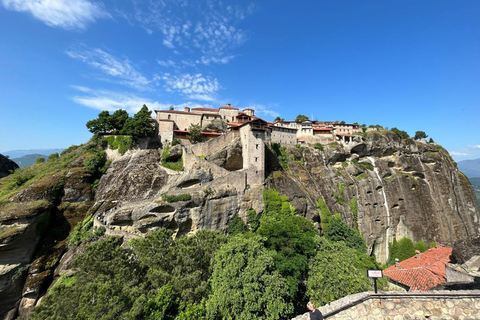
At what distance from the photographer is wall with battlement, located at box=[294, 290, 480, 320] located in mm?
5809

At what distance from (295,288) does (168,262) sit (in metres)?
8.83

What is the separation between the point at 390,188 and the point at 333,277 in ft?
104

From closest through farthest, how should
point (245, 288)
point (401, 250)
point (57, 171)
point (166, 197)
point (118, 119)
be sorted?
point (245, 288), point (166, 197), point (57, 171), point (118, 119), point (401, 250)

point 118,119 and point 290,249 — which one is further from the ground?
point 118,119

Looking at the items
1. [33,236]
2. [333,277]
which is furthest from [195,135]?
[333,277]

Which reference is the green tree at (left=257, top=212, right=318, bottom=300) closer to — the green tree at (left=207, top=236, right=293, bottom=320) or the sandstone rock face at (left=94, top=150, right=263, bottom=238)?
the green tree at (left=207, top=236, right=293, bottom=320)

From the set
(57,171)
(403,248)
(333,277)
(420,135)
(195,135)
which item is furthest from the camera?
(420,135)

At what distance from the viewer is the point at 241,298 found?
35.8ft

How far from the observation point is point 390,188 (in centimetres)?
3703

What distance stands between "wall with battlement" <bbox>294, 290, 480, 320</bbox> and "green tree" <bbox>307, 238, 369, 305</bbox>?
7.50m

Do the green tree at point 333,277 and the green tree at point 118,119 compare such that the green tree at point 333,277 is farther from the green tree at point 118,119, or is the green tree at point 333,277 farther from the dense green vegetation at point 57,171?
the green tree at point 118,119

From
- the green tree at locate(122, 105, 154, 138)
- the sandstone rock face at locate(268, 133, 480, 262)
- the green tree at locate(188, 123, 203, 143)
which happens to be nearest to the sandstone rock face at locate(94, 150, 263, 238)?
the green tree at locate(122, 105, 154, 138)

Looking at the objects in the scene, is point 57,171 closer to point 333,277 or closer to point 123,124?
point 123,124

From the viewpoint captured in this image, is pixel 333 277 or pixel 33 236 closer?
pixel 333 277
